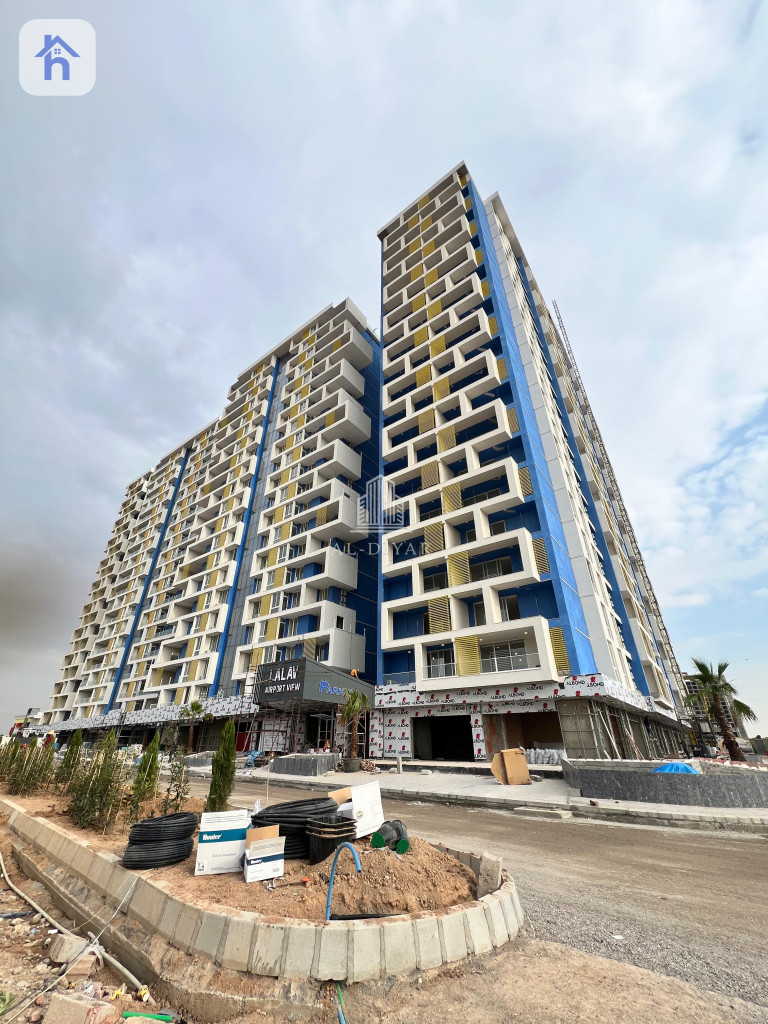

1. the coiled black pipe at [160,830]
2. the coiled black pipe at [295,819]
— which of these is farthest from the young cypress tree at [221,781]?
the coiled black pipe at [295,819]

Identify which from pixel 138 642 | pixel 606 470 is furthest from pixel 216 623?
pixel 606 470

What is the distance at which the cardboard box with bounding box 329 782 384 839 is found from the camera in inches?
207

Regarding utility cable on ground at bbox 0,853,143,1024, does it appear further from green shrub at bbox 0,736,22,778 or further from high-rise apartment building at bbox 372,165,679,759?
high-rise apartment building at bbox 372,165,679,759

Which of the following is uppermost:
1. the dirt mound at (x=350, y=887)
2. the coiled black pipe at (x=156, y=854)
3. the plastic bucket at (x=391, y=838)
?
the plastic bucket at (x=391, y=838)

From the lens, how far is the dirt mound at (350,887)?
4.04 m

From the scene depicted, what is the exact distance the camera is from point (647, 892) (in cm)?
557

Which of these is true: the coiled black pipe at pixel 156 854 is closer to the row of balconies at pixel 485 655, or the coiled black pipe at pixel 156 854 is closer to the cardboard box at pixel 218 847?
the cardboard box at pixel 218 847

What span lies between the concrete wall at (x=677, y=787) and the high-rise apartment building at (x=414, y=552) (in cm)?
871

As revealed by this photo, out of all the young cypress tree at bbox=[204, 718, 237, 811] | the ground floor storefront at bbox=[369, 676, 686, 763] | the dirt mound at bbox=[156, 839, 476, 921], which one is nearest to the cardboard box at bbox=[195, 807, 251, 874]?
the dirt mound at bbox=[156, 839, 476, 921]

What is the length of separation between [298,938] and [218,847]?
209cm

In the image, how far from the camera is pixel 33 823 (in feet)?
26.3

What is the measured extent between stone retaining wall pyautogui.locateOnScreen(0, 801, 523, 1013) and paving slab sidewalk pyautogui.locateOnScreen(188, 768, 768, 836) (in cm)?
833

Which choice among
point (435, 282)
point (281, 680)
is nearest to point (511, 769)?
point (281, 680)

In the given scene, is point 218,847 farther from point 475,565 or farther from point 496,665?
point 475,565
